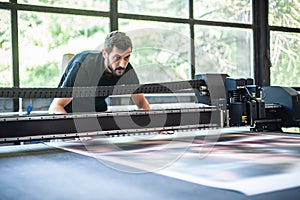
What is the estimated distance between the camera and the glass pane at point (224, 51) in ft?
15.1

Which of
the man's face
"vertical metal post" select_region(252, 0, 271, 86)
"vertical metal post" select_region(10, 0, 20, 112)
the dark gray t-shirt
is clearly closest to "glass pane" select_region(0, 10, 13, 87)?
"vertical metal post" select_region(10, 0, 20, 112)

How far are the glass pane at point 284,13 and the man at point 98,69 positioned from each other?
10.4ft

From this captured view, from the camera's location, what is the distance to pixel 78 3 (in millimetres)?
3828

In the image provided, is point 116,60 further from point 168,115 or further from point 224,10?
point 224,10

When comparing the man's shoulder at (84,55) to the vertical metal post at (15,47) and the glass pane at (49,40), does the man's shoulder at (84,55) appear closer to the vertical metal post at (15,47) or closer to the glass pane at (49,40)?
the glass pane at (49,40)

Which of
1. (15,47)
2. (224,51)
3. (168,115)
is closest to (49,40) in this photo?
(15,47)

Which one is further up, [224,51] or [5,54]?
[224,51]

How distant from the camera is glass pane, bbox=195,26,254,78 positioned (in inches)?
181

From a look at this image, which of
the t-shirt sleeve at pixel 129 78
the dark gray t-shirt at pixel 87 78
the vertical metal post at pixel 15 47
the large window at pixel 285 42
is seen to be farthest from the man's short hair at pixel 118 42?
the large window at pixel 285 42

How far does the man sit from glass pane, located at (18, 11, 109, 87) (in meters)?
1.11

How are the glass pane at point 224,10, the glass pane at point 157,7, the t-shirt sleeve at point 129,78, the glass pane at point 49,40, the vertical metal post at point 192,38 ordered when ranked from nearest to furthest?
the t-shirt sleeve at point 129,78
the glass pane at point 49,40
the glass pane at point 157,7
the vertical metal post at point 192,38
the glass pane at point 224,10

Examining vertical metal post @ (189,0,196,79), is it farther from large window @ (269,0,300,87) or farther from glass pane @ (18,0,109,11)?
large window @ (269,0,300,87)

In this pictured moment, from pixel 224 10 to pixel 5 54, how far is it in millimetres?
2547

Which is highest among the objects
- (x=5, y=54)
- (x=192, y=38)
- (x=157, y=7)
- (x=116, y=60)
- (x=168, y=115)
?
(x=157, y=7)
